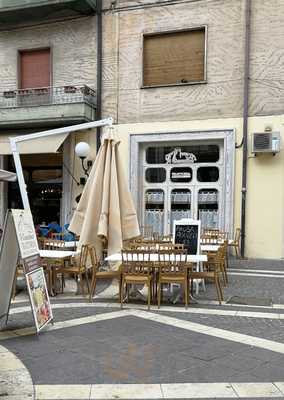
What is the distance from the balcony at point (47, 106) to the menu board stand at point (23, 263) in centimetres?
828

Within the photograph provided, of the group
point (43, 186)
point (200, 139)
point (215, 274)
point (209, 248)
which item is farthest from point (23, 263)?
point (43, 186)

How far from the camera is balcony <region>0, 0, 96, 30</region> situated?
13.9m

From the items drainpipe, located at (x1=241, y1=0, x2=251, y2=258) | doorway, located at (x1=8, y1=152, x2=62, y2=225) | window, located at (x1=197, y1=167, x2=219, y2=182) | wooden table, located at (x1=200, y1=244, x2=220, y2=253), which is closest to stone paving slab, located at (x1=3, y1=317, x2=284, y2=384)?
wooden table, located at (x1=200, y1=244, x2=220, y2=253)

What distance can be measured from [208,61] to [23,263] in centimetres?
947

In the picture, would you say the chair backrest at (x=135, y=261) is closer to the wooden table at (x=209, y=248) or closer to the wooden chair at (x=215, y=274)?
the wooden chair at (x=215, y=274)

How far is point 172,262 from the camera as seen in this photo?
7207 mm

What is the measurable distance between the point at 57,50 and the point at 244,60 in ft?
18.9

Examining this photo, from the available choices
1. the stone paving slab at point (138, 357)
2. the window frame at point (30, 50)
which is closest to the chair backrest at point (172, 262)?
the stone paving slab at point (138, 357)

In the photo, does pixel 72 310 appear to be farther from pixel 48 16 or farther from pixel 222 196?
pixel 48 16

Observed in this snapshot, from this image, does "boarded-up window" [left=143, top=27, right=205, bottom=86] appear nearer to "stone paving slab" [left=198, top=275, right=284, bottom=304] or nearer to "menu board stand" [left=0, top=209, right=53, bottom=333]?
"stone paving slab" [left=198, top=275, right=284, bottom=304]

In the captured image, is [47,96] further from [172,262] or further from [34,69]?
[172,262]

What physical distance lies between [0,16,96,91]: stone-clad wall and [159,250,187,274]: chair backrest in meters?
8.52

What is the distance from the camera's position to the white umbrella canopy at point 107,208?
8.24m

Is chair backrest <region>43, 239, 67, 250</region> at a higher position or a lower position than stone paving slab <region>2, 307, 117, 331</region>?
higher
